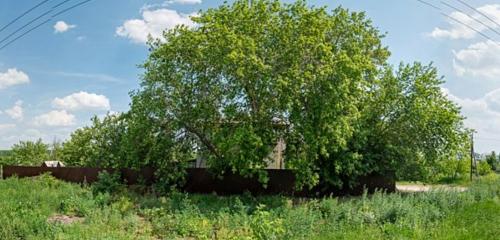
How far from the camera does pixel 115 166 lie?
19469 mm

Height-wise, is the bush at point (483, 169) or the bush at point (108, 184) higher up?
the bush at point (483, 169)

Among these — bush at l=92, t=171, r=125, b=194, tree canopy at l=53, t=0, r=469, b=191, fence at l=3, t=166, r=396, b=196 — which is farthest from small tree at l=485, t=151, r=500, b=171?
bush at l=92, t=171, r=125, b=194

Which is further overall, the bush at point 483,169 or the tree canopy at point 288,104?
the bush at point 483,169

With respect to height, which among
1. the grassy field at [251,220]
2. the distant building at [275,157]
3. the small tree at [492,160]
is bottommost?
the grassy field at [251,220]

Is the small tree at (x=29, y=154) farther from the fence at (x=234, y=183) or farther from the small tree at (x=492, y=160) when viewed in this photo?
the small tree at (x=492, y=160)

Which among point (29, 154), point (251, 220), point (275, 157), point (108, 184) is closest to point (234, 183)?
point (275, 157)

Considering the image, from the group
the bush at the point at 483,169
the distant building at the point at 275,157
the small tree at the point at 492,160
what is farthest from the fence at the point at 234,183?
the small tree at the point at 492,160

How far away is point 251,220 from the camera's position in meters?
9.72

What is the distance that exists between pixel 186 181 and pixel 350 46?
319 inches

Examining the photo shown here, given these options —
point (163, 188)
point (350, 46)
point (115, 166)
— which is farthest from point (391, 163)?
point (115, 166)

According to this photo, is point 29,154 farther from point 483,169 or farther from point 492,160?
point 492,160

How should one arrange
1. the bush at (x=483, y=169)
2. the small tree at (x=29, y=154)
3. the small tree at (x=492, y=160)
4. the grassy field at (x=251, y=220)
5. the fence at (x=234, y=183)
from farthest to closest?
the small tree at (x=492, y=160) < the bush at (x=483, y=169) < the small tree at (x=29, y=154) < the fence at (x=234, y=183) < the grassy field at (x=251, y=220)

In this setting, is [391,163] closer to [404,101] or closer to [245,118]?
[404,101]

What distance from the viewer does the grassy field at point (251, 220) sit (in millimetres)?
8336
